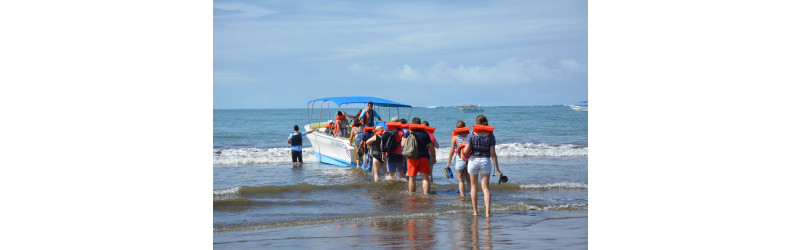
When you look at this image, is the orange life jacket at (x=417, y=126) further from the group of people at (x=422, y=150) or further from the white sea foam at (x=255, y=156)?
the white sea foam at (x=255, y=156)

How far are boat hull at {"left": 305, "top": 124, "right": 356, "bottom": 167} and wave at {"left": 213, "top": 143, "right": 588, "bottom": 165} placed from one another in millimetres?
1493

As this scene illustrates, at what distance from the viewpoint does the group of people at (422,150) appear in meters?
6.78

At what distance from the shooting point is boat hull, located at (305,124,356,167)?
1435 centimetres

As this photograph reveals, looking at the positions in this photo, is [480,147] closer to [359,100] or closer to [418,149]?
[418,149]

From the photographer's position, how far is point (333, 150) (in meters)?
15.3

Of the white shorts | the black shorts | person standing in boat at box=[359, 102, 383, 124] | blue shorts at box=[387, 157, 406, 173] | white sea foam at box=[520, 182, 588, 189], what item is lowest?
white sea foam at box=[520, 182, 588, 189]

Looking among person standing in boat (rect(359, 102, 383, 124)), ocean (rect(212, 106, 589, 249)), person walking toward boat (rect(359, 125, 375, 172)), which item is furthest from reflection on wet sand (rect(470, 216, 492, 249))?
person standing in boat (rect(359, 102, 383, 124))

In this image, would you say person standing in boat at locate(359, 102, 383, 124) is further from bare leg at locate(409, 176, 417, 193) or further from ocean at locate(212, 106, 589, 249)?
bare leg at locate(409, 176, 417, 193)

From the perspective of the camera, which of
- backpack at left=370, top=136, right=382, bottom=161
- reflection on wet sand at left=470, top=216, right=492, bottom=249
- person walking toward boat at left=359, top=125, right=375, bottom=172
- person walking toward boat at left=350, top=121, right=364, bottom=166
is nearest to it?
reflection on wet sand at left=470, top=216, right=492, bottom=249

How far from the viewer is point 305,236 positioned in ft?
21.1

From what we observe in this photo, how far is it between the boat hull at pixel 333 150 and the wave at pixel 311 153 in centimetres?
149
